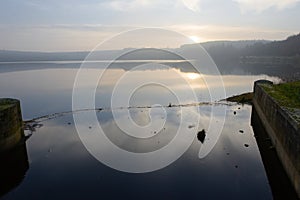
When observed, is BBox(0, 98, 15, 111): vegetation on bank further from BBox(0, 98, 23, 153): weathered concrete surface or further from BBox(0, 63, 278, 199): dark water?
BBox(0, 63, 278, 199): dark water

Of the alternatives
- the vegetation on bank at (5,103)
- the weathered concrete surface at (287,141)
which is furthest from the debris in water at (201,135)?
the vegetation on bank at (5,103)

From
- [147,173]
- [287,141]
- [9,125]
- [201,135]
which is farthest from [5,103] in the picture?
[287,141]

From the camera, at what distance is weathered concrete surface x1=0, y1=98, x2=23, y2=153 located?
19125 mm

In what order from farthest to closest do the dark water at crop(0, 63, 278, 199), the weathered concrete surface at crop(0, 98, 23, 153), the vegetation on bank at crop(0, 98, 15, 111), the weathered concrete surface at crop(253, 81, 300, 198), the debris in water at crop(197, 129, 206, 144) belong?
the debris in water at crop(197, 129, 206, 144), the vegetation on bank at crop(0, 98, 15, 111), the weathered concrete surface at crop(0, 98, 23, 153), the dark water at crop(0, 63, 278, 199), the weathered concrete surface at crop(253, 81, 300, 198)

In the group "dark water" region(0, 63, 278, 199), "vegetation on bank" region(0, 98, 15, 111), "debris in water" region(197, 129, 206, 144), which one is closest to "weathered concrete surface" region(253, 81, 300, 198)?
"dark water" region(0, 63, 278, 199)

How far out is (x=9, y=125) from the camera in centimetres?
2008

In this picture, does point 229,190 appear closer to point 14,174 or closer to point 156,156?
point 156,156

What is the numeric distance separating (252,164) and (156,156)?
6.63 m

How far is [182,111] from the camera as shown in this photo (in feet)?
111

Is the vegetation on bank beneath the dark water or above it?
above

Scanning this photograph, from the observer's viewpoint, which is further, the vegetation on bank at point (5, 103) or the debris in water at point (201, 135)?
the debris in water at point (201, 135)

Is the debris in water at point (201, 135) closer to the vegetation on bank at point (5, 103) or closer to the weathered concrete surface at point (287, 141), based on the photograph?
the weathered concrete surface at point (287, 141)

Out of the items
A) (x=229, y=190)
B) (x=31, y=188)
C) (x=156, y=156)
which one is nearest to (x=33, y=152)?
(x=31, y=188)

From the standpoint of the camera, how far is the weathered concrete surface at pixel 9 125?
19125mm
